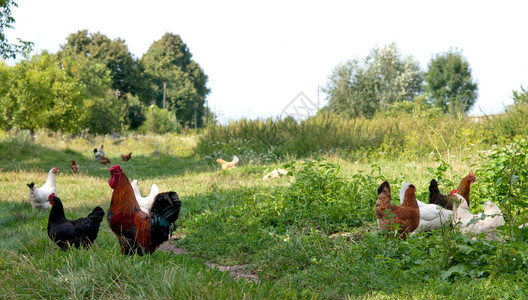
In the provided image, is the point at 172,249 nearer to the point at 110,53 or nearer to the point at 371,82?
the point at 371,82

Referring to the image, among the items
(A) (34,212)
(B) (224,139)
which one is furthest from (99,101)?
(A) (34,212)

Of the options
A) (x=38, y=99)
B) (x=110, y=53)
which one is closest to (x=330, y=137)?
(x=38, y=99)

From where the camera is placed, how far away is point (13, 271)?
343 centimetres

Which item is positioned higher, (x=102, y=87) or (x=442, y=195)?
(x=102, y=87)

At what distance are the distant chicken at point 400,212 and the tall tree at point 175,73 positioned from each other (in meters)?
51.1

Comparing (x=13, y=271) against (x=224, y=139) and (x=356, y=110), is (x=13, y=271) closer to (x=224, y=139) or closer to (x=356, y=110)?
(x=224, y=139)

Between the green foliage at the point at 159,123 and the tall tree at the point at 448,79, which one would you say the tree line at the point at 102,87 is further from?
the tall tree at the point at 448,79

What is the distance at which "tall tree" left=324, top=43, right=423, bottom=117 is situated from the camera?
33.3 metres

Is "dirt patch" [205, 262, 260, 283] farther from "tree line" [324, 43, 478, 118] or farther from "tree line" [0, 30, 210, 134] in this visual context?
"tree line" [324, 43, 478, 118]

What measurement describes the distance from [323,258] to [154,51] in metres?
58.3

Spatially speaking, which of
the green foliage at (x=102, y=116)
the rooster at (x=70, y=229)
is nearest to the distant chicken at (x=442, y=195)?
the rooster at (x=70, y=229)

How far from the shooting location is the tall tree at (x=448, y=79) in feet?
117

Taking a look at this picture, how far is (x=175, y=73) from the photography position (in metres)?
56.4

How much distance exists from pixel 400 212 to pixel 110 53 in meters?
47.2
